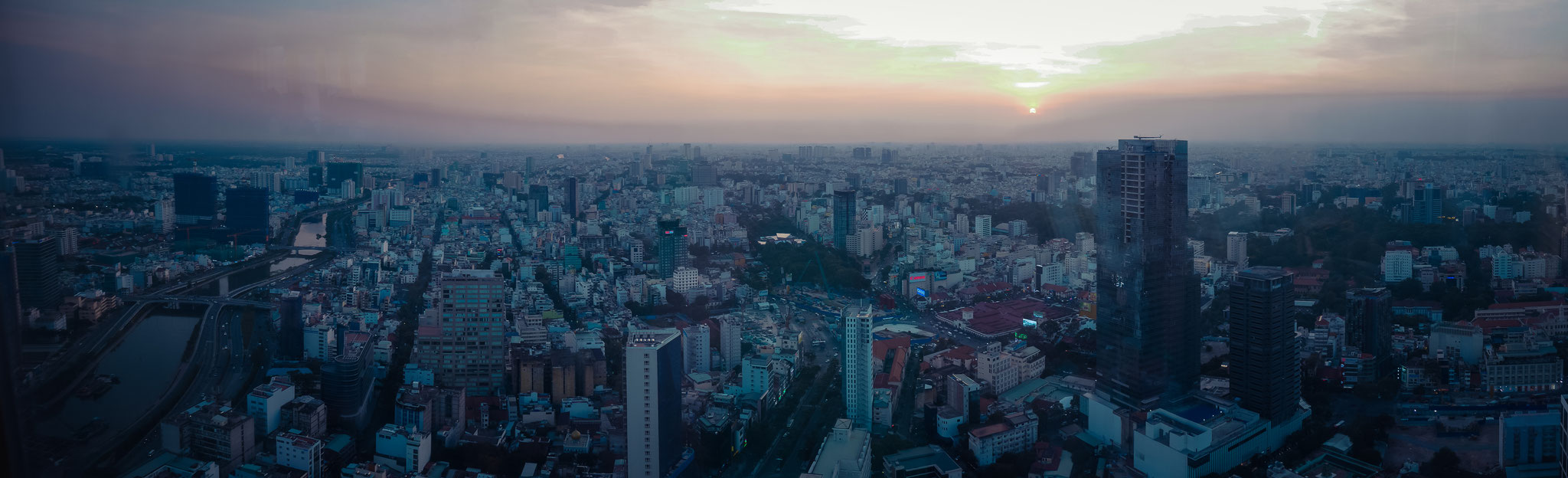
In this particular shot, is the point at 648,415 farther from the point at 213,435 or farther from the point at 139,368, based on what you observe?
the point at 139,368

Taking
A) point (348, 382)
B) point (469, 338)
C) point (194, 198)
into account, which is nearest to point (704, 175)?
point (469, 338)

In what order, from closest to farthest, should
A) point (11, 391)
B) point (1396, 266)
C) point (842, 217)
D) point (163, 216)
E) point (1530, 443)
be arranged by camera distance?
point (11, 391) < point (1530, 443) < point (163, 216) < point (1396, 266) < point (842, 217)

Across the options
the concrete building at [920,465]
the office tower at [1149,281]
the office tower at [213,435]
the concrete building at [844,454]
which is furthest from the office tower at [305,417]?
the office tower at [1149,281]

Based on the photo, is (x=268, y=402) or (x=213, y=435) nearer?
(x=213, y=435)

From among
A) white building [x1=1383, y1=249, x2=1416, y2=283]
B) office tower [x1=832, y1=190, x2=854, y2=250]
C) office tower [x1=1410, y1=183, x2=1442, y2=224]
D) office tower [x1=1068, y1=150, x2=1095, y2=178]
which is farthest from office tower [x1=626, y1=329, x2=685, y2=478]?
office tower [x1=832, y1=190, x2=854, y2=250]

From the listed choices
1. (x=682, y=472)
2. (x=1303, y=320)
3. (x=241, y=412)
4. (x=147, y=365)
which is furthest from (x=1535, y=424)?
(x=147, y=365)

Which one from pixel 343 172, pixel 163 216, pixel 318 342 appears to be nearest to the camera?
pixel 163 216
